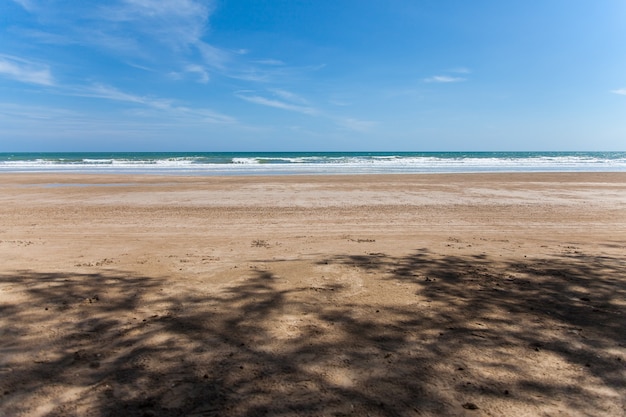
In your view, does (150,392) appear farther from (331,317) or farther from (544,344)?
→ (544,344)

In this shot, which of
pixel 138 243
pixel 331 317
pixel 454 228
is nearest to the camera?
pixel 331 317

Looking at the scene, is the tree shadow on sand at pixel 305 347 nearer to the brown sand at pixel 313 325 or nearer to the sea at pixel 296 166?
the brown sand at pixel 313 325

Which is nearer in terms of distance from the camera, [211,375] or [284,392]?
[284,392]

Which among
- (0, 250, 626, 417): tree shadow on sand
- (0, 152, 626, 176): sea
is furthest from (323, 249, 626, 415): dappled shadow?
(0, 152, 626, 176): sea

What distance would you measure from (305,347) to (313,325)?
1.53 ft

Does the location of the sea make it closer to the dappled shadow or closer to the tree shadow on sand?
the dappled shadow

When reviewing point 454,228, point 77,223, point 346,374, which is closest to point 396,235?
point 454,228

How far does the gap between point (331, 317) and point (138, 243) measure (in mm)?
5928

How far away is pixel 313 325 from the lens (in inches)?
160

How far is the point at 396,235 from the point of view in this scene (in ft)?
31.4

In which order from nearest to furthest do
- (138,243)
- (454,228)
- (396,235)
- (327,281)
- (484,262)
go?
(327,281) → (484,262) → (138,243) → (396,235) → (454,228)

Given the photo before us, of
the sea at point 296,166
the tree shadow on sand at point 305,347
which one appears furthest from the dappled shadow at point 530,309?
the sea at point 296,166

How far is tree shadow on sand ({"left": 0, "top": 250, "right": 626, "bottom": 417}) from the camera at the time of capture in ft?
9.27

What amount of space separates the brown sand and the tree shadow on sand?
0.06 feet
